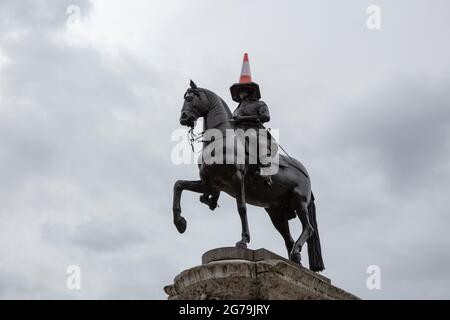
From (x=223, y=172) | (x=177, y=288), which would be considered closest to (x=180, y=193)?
(x=223, y=172)

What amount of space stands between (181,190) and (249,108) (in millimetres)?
2141

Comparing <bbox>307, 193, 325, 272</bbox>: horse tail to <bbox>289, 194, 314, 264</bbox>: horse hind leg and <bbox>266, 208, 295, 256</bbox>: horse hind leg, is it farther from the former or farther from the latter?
<bbox>289, 194, 314, 264</bbox>: horse hind leg

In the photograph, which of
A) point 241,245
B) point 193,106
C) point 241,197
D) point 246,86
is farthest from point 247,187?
point 246,86

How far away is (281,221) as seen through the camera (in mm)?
14188

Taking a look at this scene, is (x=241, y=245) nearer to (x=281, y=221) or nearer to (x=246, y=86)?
(x=281, y=221)

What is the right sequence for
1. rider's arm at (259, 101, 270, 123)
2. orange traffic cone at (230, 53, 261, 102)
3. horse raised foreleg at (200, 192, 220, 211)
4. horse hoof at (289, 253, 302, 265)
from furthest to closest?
orange traffic cone at (230, 53, 261, 102)
rider's arm at (259, 101, 270, 123)
horse raised foreleg at (200, 192, 220, 211)
horse hoof at (289, 253, 302, 265)

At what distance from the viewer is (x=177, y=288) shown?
38.7 ft

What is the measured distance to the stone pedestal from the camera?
36.7ft

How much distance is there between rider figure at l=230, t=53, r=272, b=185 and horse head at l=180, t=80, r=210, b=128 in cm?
62

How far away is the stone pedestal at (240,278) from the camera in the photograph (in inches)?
441

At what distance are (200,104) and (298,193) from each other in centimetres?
245

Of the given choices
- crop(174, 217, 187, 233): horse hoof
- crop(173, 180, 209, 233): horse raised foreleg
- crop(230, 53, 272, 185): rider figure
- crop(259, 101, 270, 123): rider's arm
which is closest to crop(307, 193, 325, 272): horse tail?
crop(230, 53, 272, 185): rider figure
